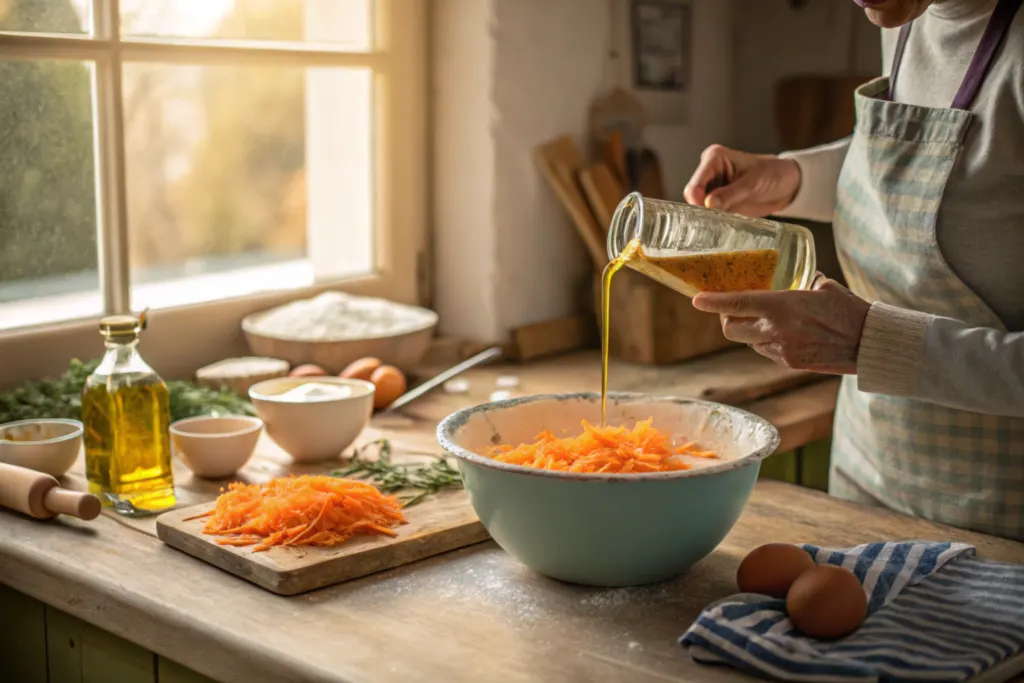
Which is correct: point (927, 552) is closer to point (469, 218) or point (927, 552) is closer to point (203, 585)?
point (203, 585)

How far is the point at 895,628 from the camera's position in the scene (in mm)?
1087

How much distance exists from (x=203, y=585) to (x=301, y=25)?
4.78 feet

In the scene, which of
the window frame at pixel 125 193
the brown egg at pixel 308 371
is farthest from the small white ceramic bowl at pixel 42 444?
the brown egg at pixel 308 371

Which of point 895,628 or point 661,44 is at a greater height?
point 661,44

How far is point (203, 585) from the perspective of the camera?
124cm

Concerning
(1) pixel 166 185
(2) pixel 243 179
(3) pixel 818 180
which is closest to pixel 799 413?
(3) pixel 818 180

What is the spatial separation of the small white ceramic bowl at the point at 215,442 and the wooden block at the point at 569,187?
3.11 ft

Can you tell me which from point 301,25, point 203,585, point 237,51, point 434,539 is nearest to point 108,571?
point 203,585

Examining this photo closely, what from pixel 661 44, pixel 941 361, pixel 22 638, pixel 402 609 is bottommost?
pixel 22 638

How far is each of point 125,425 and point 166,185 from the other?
1896 mm

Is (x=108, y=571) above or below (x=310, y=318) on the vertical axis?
below

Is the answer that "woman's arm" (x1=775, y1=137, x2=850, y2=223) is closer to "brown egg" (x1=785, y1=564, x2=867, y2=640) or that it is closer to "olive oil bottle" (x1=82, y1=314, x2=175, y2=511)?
"brown egg" (x1=785, y1=564, x2=867, y2=640)

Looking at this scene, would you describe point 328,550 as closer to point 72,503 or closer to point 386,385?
point 72,503

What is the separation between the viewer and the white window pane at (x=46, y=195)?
182 cm
